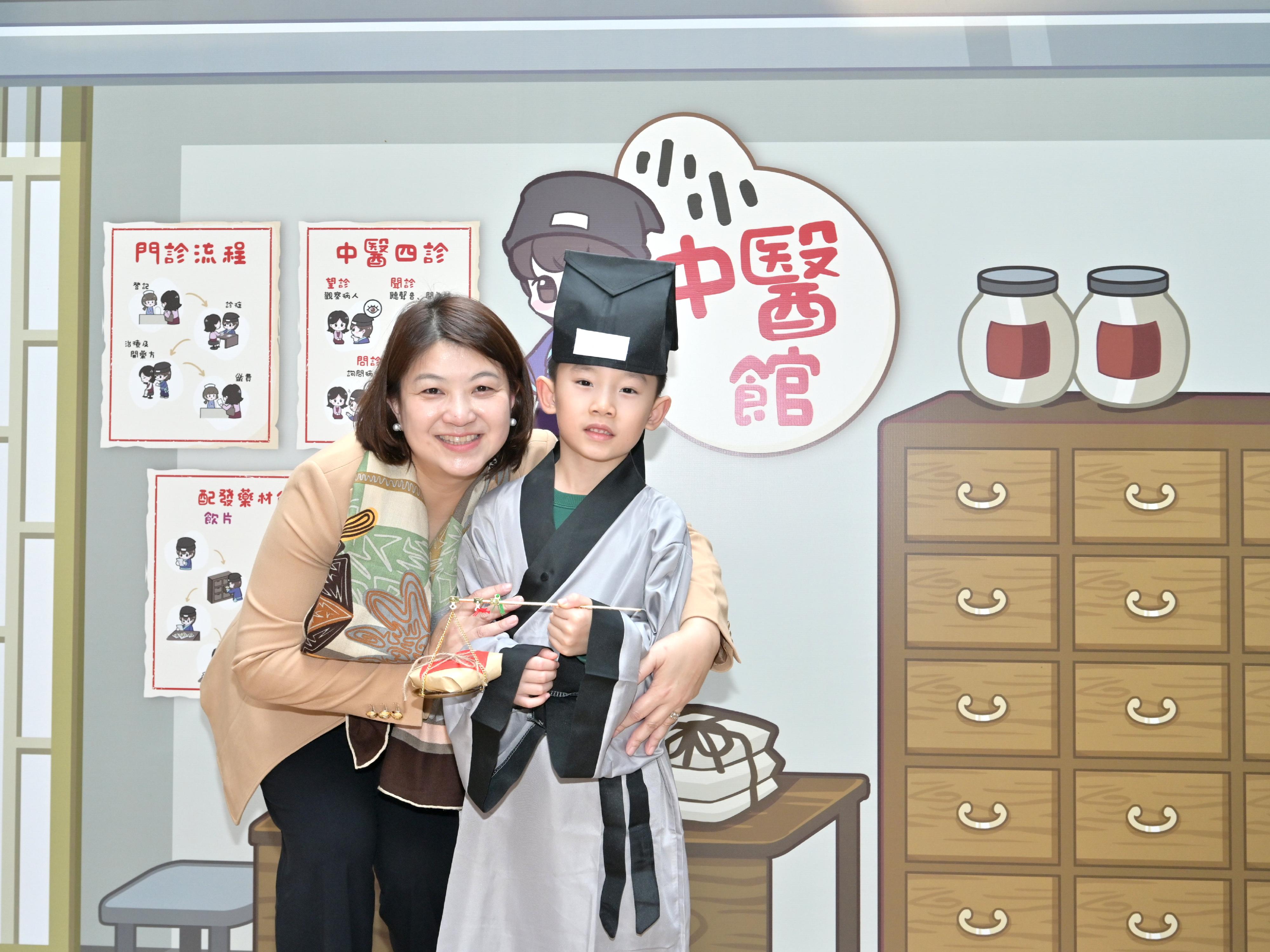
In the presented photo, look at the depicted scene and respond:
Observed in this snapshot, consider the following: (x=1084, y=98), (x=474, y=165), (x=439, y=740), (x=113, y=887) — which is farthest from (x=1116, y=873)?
(x=113, y=887)

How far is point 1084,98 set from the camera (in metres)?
2.10

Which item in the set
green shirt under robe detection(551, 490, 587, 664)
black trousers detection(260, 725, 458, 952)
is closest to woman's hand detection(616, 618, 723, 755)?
green shirt under robe detection(551, 490, 587, 664)

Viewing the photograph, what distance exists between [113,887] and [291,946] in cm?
82

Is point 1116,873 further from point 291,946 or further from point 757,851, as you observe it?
point 291,946

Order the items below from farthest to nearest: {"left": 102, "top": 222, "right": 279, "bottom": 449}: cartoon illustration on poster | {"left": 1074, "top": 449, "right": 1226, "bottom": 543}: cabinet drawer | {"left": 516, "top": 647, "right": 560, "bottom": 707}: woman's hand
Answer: {"left": 102, "top": 222, "right": 279, "bottom": 449}: cartoon illustration on poster → {"left": 1074, "top": 449, "right": 1226, "bottom": 543}: cabinet drawer → {"left": 516, "top": 647, "right": 560, "bottom": 707}: woman's hand

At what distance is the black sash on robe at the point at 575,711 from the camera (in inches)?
62.8

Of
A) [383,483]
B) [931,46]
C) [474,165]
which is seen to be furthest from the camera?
[474,165]

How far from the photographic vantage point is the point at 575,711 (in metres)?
1.61

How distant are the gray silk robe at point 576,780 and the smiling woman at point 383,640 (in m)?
0.06

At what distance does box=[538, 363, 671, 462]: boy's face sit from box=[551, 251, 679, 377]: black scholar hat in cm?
2

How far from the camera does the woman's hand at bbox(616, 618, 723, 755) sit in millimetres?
1631

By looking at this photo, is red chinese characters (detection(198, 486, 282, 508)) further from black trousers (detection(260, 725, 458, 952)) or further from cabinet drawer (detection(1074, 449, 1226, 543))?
cabinet drawer (detection(1074, 449, 1226, 543))

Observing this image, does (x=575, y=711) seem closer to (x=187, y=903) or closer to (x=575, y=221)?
(x=575, y=221)

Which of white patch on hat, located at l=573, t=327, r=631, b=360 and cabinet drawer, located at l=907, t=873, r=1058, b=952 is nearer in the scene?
white patch on hat, located at l=573, t=327, r=631, b=360
